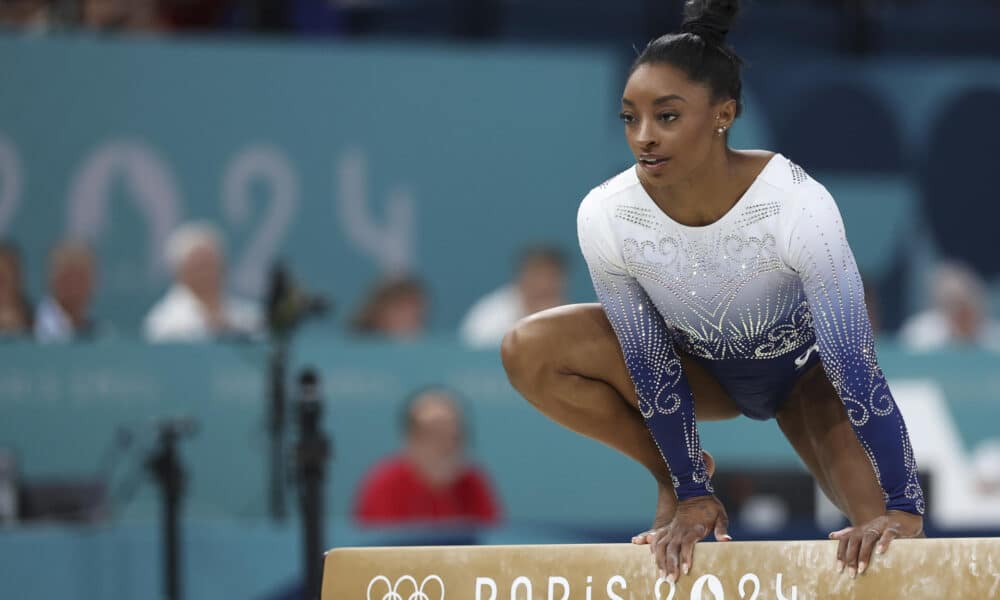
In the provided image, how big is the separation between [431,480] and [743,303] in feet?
9.07

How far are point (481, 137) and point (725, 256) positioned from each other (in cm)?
497

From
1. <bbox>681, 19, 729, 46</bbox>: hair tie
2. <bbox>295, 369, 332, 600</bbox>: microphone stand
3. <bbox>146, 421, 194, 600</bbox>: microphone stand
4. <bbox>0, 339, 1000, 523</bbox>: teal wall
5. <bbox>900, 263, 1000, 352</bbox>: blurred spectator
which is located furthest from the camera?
<bbox>900, 263, 1000, 352</bbox>: blurred spectator

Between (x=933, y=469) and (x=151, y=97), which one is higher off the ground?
(x=151, y=97)

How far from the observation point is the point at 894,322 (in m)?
8.62

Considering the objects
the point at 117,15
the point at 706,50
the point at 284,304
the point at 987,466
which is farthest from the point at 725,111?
the point at 117,15

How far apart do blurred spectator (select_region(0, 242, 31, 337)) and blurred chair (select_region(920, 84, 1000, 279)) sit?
525 centimetres

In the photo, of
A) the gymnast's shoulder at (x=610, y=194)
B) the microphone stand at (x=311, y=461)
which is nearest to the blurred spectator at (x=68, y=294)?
the microphone stand at (x=311, y=461)

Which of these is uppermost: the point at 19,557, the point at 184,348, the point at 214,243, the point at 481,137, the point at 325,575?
the point at 481,137

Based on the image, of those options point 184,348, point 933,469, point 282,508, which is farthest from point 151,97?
point 933,469

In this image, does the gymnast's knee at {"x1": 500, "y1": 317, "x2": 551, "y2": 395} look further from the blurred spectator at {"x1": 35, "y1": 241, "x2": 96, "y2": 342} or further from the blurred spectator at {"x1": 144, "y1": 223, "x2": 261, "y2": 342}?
the blurred spectator at {"x1": 35, "y1": 241, "x2": 96, "y2": 342}

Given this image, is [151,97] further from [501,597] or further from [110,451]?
[501,597]

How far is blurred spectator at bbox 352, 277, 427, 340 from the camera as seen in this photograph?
21.4 feet

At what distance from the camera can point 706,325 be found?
3.19m

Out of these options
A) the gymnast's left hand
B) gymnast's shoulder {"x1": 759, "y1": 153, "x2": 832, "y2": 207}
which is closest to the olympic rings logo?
the gymnast's left hand
